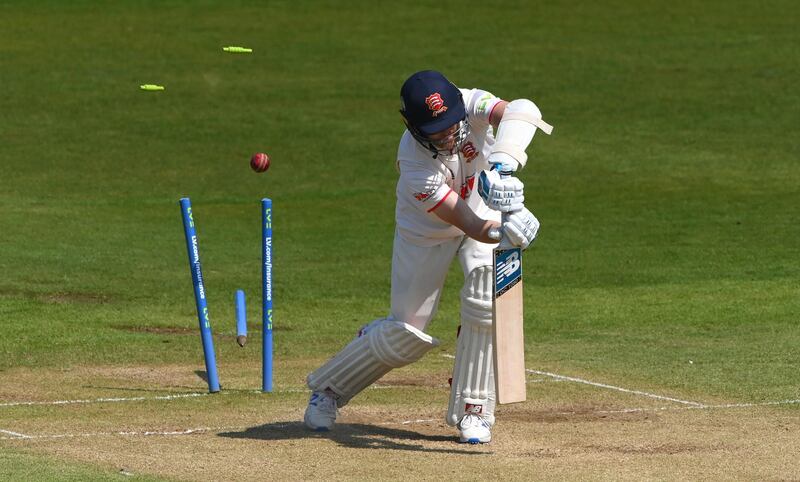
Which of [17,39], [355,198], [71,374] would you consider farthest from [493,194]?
[17,39]

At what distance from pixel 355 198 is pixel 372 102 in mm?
5921

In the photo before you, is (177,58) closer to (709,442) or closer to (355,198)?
(355,198)

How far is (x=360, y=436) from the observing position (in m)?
8.27

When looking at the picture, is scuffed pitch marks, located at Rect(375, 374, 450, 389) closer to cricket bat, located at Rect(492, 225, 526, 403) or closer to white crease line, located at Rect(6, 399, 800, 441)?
white crease line, located at Rect(6, 399, 800, 441)

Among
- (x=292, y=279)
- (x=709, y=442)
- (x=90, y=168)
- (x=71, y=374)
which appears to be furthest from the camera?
(x=90, y=168)

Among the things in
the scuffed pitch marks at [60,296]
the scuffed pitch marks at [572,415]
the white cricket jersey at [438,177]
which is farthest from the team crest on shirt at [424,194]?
the scuffed pitch marks at [60,296]

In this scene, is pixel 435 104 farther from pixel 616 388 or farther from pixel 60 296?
pixel 60 296

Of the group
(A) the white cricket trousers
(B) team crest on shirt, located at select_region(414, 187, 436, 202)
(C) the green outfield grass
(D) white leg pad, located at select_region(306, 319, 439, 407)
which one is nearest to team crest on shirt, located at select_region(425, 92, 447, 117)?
(B) team crest on shirt, located at select_region(414, 187, 436, 202)

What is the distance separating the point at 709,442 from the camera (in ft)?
26.1

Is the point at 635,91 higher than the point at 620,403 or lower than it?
higher

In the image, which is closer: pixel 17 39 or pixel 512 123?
pixel 512 123

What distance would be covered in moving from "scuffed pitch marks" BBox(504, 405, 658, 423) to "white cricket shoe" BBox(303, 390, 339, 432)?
103 centimetres

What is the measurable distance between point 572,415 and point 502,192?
1.77 metres

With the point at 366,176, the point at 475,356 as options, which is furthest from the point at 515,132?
the point at 366,176
